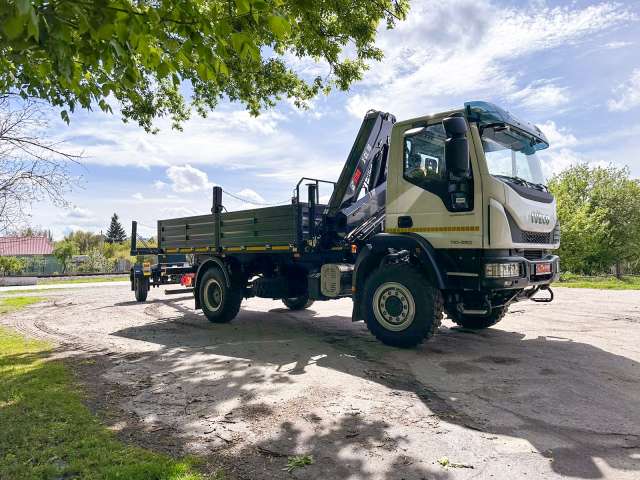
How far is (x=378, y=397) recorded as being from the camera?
14.7 feet

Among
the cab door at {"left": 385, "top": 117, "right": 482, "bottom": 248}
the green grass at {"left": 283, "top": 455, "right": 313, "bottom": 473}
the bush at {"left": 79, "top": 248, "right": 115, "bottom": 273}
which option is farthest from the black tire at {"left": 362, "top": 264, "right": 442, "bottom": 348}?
the bush at {"left": 79, "top": 248, "right": 115, "bottom": 273}

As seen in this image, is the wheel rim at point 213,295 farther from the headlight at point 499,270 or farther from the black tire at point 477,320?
the headlight at point 499,270

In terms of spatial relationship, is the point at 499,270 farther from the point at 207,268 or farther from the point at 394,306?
the point at 207,268

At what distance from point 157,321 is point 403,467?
816cm

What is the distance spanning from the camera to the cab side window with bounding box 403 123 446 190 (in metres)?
6.27

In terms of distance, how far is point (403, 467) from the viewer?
3.03 m

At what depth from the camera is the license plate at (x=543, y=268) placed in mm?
6234

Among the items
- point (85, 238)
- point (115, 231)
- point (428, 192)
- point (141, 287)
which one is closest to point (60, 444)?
point (428, 192)

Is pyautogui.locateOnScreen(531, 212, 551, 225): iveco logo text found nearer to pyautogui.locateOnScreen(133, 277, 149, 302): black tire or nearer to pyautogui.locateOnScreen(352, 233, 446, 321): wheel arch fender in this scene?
pyautogui.locateOnScreen(352, 233, 446, 321): wheel arch fender

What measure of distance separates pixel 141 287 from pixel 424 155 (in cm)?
1075

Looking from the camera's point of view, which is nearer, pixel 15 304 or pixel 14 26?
pixel 14 26

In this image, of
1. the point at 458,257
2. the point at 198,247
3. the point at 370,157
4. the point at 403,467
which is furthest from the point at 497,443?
the point at 198,247

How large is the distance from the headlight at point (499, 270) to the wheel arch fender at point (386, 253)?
2.02 feet

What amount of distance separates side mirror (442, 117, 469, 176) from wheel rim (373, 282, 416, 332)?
6.02 feet
